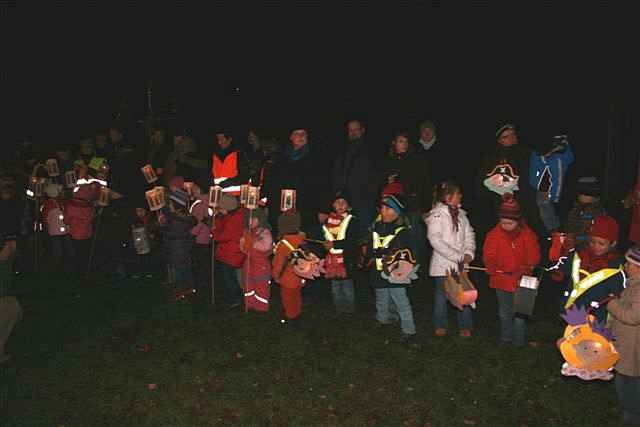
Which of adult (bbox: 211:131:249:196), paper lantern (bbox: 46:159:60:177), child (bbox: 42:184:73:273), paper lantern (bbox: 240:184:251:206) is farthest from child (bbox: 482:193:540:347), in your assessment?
paper lantern (bbox: 46:159:60:177)

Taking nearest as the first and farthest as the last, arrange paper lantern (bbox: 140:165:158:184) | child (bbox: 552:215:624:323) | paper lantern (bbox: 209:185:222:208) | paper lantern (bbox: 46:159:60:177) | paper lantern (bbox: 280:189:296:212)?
child (bbox: 552:215:624:323), paper lantern (bbox: 280:189:296:212), paper lantern (bbox: 209:185:222:208), paper lantern (bbox: 140:165:158:184), paper lantern (bbox: 46:159:60:177)

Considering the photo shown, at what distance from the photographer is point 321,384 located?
20.0ft

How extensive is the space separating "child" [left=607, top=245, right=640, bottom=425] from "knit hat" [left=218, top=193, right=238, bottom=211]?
4574 millimetres

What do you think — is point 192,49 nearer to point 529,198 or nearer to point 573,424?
point 529,198

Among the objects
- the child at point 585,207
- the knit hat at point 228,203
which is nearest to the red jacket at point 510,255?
the child at point 585,207

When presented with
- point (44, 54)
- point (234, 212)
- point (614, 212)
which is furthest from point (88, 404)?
point (44, 54)

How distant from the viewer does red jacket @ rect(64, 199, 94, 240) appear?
10.1m

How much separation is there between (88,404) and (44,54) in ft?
52.2

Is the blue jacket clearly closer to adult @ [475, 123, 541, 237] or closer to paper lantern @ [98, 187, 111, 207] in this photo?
adult @ [475, 123, 541, 237]

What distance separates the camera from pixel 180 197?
8.66 meters

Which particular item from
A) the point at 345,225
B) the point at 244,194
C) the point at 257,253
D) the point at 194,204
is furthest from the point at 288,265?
the point at 194,204

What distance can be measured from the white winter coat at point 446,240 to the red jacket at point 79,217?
18.0 feet

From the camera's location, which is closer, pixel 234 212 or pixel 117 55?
pixel 234 212

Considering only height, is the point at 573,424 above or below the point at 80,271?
below
